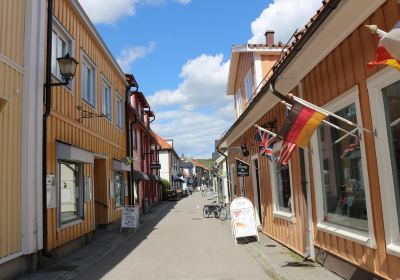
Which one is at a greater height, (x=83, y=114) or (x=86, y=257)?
(x=83, y=114)

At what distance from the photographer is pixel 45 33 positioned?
9.47 meters

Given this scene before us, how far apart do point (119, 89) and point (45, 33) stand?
9.11m

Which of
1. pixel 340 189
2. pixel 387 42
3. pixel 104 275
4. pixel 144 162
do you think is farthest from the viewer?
pixel 144 162

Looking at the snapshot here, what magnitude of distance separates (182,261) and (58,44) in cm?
619

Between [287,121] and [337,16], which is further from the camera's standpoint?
[287,121]

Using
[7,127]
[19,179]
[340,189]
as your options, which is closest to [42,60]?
[7,127]

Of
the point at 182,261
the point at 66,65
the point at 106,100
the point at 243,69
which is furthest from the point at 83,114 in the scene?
the point at 243,69

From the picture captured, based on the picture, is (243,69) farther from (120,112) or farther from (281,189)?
(281,189)

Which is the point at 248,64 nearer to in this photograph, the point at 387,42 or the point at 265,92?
the point at 265,92

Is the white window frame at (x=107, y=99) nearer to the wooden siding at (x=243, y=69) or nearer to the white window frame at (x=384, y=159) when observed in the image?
the wooden siding at (x=243, y=69)

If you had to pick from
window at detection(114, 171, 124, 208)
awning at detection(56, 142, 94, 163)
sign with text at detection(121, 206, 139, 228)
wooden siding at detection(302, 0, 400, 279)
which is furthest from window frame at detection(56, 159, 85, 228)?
wooden siding at detection(302, 0, 400, 279)

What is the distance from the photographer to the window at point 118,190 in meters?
17.1

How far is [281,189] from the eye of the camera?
11.0 metres

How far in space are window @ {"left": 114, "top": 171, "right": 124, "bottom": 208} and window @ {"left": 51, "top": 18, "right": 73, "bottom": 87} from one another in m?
6.77
